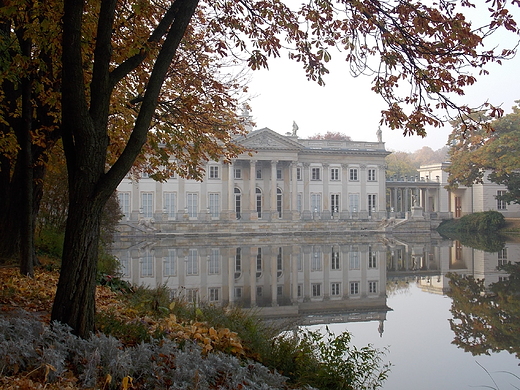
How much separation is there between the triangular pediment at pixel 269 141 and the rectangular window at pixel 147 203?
10.3 meters

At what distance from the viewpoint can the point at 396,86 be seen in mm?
6945

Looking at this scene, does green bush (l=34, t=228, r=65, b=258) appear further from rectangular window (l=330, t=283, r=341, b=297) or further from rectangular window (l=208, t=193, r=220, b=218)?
rectangular window (l=208, t=193, r=220, b=218)

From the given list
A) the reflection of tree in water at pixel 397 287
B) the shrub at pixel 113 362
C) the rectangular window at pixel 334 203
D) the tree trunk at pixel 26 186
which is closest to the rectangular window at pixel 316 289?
the reflection of tree in water at pixel 397 287

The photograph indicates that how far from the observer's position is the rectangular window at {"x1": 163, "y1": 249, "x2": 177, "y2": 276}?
17.4 meters

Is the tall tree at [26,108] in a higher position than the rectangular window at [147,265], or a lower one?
higher

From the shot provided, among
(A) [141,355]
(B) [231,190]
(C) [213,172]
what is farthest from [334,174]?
(A) [141,355]

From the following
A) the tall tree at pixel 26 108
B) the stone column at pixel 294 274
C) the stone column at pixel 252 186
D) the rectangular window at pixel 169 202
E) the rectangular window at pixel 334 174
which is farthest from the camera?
the rectangular window at pixel 334 174

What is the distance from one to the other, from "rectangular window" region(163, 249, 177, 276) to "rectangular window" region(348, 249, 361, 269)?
Result: 688cm

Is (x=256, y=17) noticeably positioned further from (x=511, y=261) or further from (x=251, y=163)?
(x=251, y=163)

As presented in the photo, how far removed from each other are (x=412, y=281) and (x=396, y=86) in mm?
10788

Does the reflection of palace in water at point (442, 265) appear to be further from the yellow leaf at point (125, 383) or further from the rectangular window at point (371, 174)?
the rectangular window at point (371, 174)

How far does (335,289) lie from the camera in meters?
15.2

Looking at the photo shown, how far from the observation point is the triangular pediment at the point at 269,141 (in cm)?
4819

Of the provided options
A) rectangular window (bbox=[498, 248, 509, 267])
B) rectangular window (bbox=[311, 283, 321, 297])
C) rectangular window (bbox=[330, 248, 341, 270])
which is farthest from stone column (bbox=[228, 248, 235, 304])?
rectangular window (bbox=[498, 248, 509, 267])
